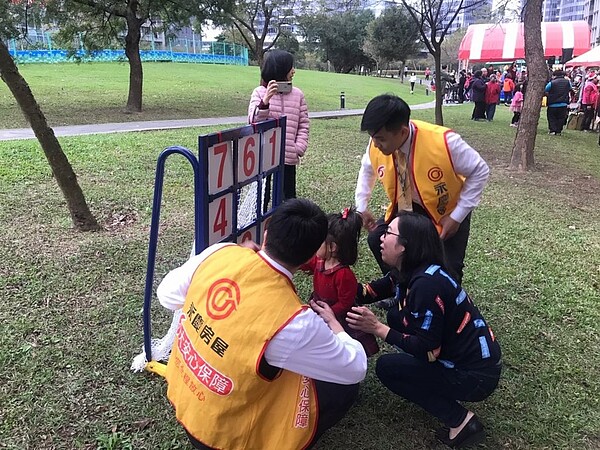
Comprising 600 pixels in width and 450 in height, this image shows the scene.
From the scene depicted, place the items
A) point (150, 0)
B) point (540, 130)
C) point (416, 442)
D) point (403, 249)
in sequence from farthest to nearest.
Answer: point (540, 130), point (150, 0), point (416, 442), point (403, 249)

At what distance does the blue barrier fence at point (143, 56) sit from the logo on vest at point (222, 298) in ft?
49.0

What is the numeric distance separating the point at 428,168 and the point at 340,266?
71 cm

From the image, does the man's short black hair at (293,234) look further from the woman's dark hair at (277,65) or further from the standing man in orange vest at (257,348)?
the woman's dark hair at (277,65)

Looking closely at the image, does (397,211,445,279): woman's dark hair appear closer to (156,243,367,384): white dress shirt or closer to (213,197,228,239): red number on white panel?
(156,243,367,384): white dress shirt

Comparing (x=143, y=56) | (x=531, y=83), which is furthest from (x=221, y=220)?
(x=143, y=56)

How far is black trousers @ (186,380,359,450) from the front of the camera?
6.59 ft

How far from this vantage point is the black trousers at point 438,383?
7.41ft

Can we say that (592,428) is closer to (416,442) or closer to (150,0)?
(416,442)

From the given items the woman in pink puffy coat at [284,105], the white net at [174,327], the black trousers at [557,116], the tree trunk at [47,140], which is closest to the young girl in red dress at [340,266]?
the white net at [174,327]

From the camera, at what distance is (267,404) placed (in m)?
1.80

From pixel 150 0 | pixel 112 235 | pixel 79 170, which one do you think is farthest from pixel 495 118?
pixel 112 235

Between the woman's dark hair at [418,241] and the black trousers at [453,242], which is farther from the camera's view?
the black trousers at [453,242]

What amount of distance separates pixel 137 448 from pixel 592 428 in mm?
2162

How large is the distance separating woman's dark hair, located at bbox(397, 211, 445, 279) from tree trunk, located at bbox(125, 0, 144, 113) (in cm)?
1290
